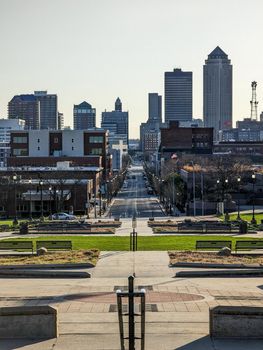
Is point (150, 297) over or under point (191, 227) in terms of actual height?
over

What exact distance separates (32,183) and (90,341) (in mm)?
89025

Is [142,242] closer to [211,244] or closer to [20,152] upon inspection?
[211,244]

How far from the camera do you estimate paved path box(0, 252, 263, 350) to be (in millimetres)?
21344

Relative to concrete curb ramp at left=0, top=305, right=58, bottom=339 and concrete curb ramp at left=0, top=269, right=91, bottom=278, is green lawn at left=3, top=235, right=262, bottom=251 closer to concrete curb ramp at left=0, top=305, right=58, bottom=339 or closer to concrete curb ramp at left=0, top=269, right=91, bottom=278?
concrete curb ramp at left=0, top=269, right=91, bottom=278

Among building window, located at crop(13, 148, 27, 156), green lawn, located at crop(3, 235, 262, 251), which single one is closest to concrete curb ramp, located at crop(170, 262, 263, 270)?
green lawn, located at crop(3, 235, 262, 251)

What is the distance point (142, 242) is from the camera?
160 feet

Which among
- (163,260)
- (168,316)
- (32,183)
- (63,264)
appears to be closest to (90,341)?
(168,316)

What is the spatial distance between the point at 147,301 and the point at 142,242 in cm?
2103

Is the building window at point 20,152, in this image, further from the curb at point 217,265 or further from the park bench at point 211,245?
the curb at point 217,265

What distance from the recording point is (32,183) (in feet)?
359

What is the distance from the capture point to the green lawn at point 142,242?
45.4 metres

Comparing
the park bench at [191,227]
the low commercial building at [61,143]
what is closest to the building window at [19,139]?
the low commercial building at [61,143]

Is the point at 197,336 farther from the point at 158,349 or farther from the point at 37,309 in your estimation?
the point at 37,309

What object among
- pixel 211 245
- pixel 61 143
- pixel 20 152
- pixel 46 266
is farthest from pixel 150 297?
pixel 20 152
